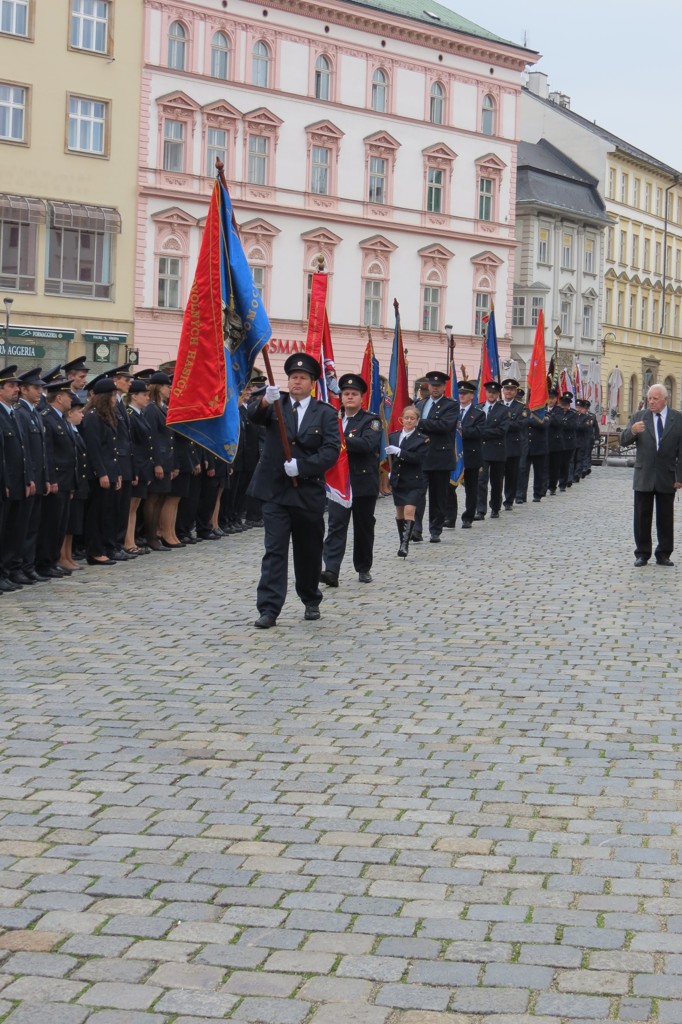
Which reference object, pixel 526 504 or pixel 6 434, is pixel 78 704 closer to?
pixel 6 434

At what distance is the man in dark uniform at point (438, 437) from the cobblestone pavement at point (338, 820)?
23.9 ft

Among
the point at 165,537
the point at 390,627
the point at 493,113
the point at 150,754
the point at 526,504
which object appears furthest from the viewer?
the point at 493,113

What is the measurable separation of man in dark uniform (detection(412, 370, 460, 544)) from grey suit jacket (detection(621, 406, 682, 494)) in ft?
10.0

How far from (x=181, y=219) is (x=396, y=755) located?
133ft

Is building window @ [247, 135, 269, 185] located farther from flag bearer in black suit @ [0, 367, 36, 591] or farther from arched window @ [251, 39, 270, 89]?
flag bearer in black suit @ [0, 367, 36, 591]

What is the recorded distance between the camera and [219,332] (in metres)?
11.5

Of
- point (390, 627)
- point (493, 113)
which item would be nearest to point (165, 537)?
point (390, 627)

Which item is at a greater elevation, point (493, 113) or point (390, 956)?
point (493, 113)

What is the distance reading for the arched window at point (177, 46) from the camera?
45.4 meters

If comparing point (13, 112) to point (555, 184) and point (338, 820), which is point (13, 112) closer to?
point (555, 184)

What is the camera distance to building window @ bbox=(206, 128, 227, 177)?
46.8 metres

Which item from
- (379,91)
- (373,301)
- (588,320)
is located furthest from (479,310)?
(588,320)

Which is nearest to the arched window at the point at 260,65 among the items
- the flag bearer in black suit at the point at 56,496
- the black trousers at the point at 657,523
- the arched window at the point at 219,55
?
the arched window at the point at 219,55

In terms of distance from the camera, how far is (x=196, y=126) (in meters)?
46.4
